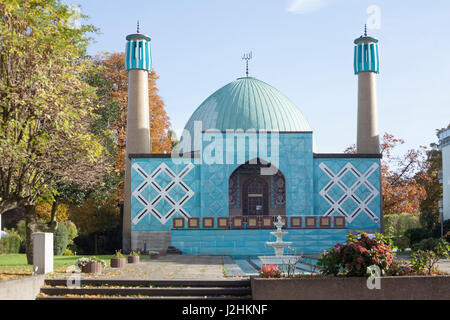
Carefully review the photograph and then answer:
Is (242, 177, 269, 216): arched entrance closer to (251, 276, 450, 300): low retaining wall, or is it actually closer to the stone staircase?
the stone staircase

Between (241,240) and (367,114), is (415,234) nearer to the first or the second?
(367,114)

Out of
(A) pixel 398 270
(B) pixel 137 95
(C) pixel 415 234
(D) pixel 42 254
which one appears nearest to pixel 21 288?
(D) pixel 42 254

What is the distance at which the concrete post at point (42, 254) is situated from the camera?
43.1 feet

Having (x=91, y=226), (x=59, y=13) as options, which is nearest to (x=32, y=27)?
(x=59, y=13)

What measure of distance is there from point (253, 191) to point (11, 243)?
14230mm

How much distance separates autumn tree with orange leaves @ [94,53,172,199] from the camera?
30.5 m

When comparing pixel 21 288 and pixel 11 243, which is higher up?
pixel 21 288

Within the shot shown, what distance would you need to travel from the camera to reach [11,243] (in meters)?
28.9

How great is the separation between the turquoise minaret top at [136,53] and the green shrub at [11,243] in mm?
11658

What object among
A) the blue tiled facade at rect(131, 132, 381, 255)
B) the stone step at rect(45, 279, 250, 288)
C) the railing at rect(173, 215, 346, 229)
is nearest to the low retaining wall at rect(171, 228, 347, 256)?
the railing at rect(173, 215, 346, 229)

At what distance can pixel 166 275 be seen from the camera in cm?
1347

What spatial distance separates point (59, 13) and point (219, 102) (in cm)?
1900
